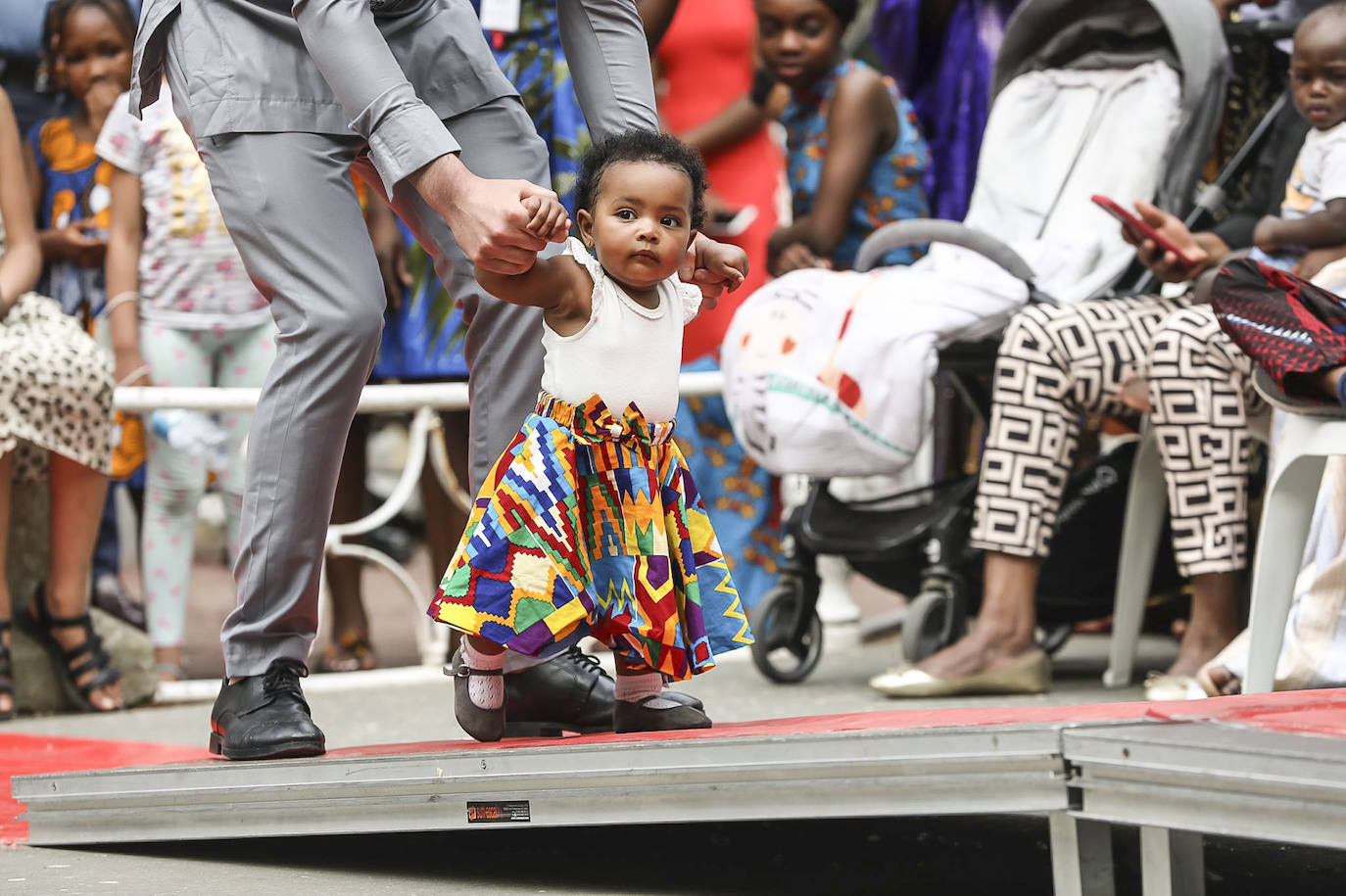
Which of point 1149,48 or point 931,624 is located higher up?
point 1149,48

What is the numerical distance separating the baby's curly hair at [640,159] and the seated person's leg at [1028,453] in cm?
153

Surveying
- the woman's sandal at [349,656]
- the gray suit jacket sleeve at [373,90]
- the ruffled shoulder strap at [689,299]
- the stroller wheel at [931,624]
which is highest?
the gray suit jacket sleeve at [373,90]

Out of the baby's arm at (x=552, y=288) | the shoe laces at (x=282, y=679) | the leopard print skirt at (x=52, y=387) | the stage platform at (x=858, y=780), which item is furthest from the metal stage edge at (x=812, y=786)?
the leopard print skirt at (x=52, y=387)

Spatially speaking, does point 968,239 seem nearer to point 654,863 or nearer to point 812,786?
point 654,863

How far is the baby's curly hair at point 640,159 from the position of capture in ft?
7.95

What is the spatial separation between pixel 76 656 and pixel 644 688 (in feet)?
7.75

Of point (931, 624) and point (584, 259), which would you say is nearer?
point (584, 259)

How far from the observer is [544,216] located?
2.20 metres

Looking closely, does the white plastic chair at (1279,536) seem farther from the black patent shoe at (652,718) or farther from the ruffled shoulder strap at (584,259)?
the ruffled shoulder strap at (584,259)

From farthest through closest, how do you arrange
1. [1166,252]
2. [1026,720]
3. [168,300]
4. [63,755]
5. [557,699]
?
1. [168,300]
2. [1166,252]
3. [63,755]
4. [557,699]
5. [1026,720]

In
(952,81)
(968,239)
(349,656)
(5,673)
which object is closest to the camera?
(968,239)

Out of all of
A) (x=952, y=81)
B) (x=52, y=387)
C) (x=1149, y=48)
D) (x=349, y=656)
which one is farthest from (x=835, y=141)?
(x=52, y=387)

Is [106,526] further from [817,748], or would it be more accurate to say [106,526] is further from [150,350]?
[817,748]

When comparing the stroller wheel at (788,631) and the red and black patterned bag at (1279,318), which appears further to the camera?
the stroller wheel at (788,631)
